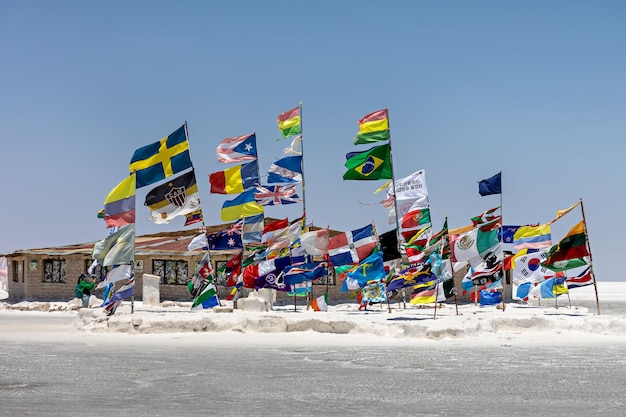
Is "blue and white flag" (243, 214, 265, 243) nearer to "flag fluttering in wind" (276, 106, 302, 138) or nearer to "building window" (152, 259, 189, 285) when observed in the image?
"flag fluttering in wind" (276, 106, 302, 138)

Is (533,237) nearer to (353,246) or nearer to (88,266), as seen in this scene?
(353,246)

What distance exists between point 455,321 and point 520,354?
3.36 metres

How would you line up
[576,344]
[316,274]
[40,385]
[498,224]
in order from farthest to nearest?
[316,274] < [498,224] < [576,344] < [40,385]

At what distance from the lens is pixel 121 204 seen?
25.4 metres

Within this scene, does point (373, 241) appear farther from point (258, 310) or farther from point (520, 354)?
point (520, 354)

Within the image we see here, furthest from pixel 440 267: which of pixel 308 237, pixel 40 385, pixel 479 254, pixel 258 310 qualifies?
pixel 40 385

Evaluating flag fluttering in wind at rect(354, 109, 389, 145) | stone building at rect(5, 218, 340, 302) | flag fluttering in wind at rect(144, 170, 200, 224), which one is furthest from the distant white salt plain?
stone building at rect(5, 218, 340, 302)

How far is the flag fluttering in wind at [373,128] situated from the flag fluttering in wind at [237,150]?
4.07 meters

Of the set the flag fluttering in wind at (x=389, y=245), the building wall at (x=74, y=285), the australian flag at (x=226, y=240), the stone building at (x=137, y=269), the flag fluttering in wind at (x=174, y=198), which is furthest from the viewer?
the stone building at (x=137, y=269)

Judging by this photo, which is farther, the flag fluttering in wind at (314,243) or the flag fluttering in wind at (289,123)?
the flag fluttering in wind at (289,123)

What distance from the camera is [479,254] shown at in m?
24.5

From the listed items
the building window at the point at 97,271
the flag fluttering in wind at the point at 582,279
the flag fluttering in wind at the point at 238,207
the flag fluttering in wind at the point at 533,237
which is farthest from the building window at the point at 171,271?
the flag fluttering in wind at the point at 582,279

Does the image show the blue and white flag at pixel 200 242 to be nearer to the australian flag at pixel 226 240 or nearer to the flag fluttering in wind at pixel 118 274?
the australian flag at pixel 226 240

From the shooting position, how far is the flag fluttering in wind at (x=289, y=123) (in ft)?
97.2
